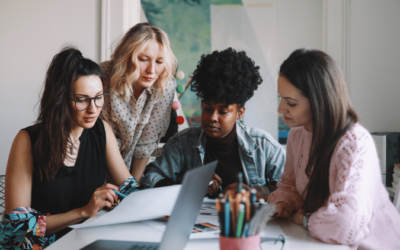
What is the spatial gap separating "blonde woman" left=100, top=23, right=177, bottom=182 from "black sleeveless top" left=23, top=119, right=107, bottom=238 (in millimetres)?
302

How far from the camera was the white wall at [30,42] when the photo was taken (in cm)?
250

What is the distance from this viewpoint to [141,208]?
980mm

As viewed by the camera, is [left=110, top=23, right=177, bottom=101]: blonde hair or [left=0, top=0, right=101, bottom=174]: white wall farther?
[left=0, top=0, right=101, bottom=174]: white wall

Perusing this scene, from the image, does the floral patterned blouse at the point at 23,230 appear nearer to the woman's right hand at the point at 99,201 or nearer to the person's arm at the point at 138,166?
the woman's right hand at the point at 99,201

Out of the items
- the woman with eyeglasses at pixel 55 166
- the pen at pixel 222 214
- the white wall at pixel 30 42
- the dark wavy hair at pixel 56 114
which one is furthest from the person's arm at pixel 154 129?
the pen at pixel 222 214

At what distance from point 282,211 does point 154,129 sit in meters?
0.98

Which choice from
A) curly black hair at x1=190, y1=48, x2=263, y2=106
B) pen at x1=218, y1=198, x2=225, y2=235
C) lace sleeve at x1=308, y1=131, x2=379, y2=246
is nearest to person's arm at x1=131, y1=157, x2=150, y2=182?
curly black hair at x1=190, y1=48, x2=263, y2=106

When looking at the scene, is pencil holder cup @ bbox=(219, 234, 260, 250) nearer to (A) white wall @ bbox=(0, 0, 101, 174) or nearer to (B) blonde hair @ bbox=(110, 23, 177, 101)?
(B) blonde hair @ bbox=(110, 23, 177, 101)

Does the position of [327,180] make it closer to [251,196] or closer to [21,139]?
[251,196]

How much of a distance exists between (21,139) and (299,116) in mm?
918

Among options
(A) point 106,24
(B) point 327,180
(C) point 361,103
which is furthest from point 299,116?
(A) point 106,24

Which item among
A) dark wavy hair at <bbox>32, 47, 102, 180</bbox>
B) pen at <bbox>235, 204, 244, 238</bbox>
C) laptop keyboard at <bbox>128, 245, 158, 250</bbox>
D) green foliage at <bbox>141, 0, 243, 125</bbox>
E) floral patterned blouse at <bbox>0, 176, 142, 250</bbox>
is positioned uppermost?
green foliage at <bbox>141, 0, 243, 125</bbox>

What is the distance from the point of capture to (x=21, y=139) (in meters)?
1.19

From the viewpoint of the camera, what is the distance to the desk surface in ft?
2.75
